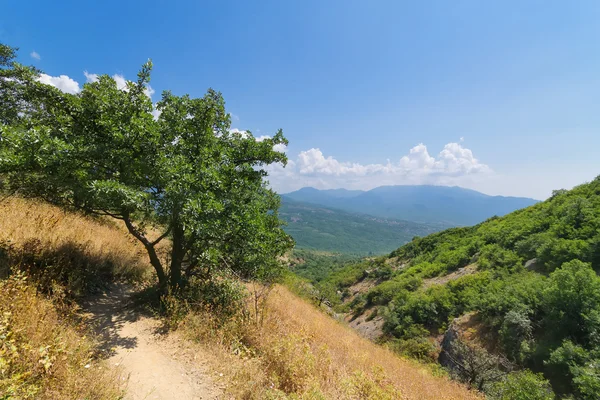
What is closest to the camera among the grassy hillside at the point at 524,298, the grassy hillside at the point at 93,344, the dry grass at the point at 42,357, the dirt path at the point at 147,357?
the dry grass at the point at 42,357

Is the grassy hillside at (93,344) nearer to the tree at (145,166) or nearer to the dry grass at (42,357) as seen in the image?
the dry grass at (42,357)

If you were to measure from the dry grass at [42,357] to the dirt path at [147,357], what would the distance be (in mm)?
439

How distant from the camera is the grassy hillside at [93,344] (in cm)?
334

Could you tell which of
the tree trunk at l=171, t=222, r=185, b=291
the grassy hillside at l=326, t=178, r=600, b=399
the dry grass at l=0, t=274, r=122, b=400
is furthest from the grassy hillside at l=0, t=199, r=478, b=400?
the grassy hillside at l=326, t=178, r=600, b=399

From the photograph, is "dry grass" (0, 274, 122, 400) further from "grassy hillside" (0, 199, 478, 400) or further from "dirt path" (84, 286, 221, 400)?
"dirt path" (84, 286, 221, 400)

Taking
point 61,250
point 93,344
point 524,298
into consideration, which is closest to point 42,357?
point 93,344

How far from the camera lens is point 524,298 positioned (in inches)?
888

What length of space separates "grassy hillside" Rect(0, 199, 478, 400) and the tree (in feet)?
4.58

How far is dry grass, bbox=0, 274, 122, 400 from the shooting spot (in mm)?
2941

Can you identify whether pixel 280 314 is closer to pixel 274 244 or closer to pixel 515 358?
pixel 274 244

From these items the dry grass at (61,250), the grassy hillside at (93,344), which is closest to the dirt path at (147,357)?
the grassy hillside at (93,344)

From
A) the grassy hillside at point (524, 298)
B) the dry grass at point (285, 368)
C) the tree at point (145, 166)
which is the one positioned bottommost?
the grassy hillside at point (524, 298)

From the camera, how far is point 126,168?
560cm

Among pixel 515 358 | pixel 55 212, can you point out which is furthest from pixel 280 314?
pixel 515 358
